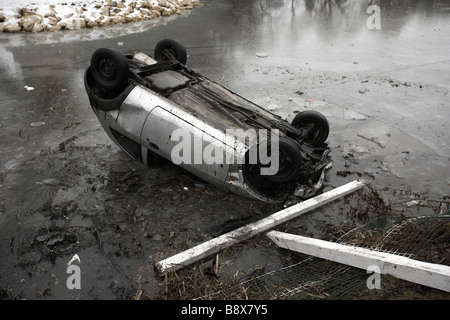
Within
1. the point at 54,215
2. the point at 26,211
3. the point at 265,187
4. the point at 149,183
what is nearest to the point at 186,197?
the point at 149,183

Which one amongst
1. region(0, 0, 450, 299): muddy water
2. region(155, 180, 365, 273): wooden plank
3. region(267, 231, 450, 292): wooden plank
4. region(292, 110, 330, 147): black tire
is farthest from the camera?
region(292, 110, 330, 147): black tire

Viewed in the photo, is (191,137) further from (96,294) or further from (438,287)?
(438,287)

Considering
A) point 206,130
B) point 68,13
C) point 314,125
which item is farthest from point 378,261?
point 68,13

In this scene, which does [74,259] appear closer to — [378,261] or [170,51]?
[378,261]

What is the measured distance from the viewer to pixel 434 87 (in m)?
8.27

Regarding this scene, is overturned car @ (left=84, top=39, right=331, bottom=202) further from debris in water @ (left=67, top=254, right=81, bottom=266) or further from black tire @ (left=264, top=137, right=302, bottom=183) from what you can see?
debris in water @ (left=67, top=254, right=81, bottom=266)

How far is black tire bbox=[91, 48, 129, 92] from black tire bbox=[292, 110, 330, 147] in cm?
241

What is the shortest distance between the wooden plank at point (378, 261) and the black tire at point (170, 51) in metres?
3.31

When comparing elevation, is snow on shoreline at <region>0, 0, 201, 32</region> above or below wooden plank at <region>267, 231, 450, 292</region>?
above


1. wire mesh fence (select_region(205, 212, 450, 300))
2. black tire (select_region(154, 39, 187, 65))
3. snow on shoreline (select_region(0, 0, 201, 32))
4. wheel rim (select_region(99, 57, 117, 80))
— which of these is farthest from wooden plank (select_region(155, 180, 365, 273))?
snow on shoreline (select_region(0, 0, 201, 32))

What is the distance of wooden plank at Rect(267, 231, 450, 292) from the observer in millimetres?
2611

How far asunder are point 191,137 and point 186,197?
803 millimetres

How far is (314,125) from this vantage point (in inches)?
193

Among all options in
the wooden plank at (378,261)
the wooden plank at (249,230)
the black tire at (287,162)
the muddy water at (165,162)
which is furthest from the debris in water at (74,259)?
the black tire at (287,162)
